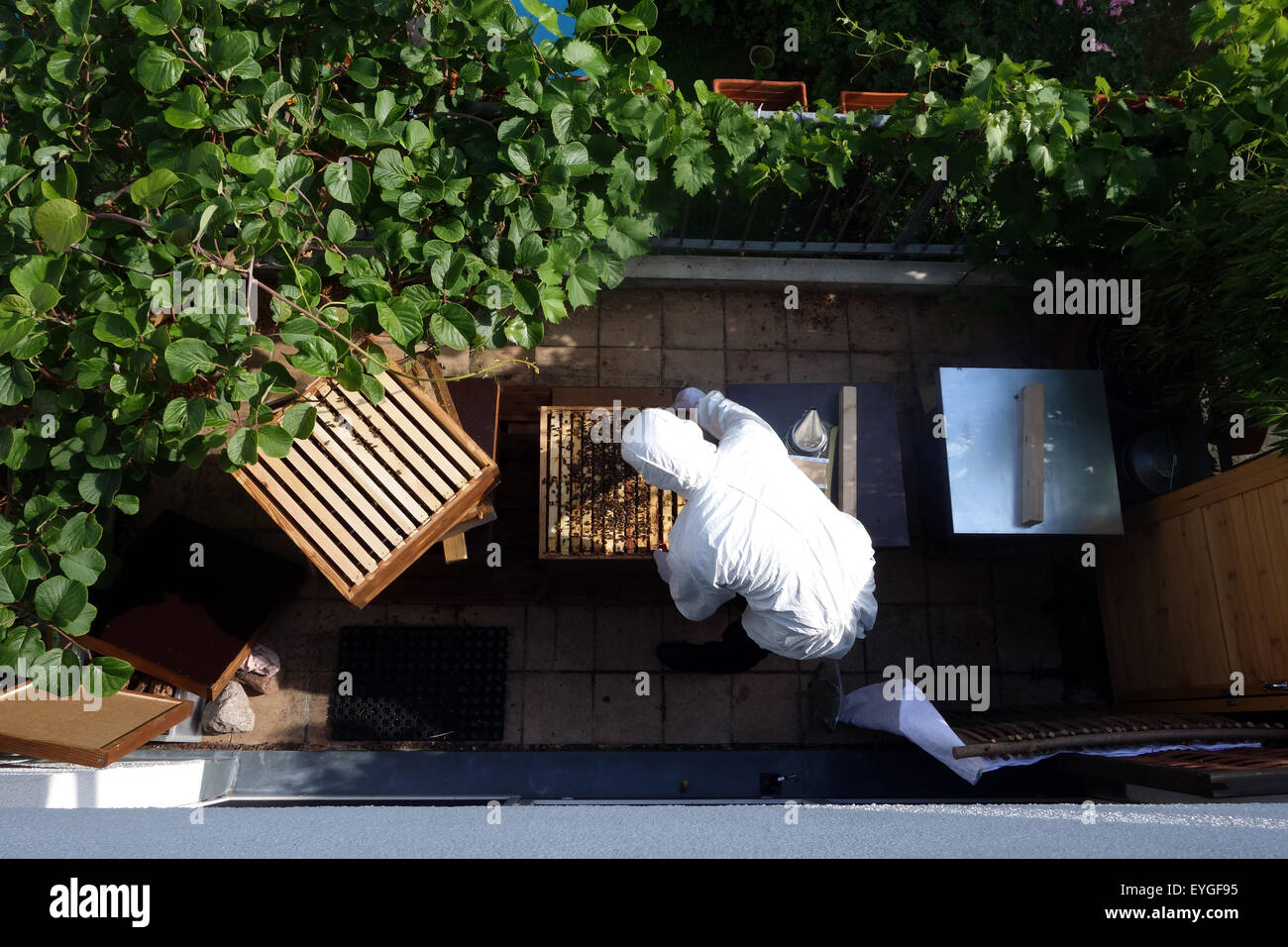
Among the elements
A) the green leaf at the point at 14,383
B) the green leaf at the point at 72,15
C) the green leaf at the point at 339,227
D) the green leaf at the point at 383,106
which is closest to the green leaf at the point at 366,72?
the green leaf at the point at 383,106

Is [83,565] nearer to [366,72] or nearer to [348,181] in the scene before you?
[348,181]

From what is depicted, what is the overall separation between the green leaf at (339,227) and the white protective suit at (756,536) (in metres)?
1.28

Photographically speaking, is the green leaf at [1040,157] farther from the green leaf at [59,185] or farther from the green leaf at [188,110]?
the green leaf at [59,185]

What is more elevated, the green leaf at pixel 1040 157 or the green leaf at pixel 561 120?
the green leaf at pixel 1040 157

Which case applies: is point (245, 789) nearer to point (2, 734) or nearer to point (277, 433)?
point (2, 734)

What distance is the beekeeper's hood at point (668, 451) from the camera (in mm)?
3158

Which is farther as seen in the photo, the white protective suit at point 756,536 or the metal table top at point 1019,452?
the metal table top at point 1019,452

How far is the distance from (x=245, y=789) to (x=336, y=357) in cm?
281

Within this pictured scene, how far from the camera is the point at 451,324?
287 cm

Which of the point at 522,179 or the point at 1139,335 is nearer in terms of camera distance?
the point at 522,179

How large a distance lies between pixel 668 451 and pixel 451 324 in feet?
3.15

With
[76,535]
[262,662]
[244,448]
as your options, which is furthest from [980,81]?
[262,662]

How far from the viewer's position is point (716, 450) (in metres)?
3.41
